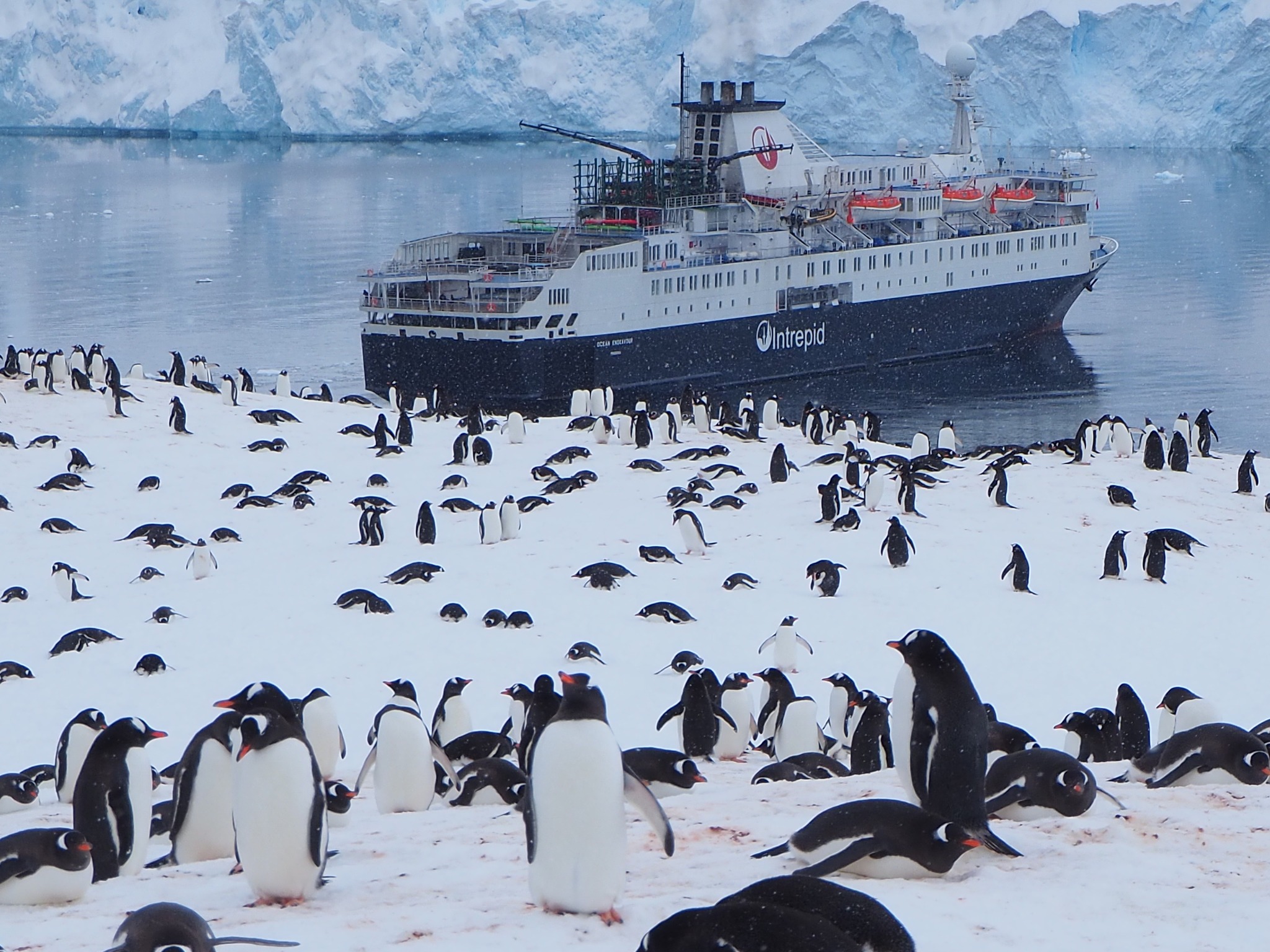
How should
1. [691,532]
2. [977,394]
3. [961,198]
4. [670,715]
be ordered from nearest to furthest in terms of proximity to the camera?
[670,715], [691,532], [977,394], [961,198]

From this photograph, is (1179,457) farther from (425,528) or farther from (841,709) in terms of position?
(841,709)

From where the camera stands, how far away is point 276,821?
495 centimetres

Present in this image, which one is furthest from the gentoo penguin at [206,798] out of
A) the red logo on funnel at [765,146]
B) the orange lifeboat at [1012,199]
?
the orange lifeboat at [1012,199]

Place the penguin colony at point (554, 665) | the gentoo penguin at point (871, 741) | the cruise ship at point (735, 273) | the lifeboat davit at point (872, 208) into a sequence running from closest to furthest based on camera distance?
the penguin colony at point (554, 665) < the gentoo penguin at point (871, 741) < the cruise ship at point (735, 273) < the lifeboat davit at point (872, 208)

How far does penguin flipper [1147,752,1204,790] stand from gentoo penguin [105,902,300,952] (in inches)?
158

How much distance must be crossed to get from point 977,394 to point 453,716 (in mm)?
31262

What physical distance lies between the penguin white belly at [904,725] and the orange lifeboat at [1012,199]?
142ft

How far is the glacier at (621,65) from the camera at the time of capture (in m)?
84.1

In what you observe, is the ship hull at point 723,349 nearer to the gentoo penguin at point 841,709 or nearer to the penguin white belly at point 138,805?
the gentoo penguin at point 841,709

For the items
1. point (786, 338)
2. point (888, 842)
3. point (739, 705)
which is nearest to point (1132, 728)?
point (739, 705)

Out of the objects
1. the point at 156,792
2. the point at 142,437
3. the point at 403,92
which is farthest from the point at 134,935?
the point at 403,92

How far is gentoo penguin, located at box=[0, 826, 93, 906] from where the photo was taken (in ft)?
17.2

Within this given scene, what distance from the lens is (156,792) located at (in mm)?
7852

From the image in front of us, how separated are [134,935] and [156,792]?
155 inches
